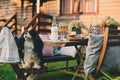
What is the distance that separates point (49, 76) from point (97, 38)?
2858 mm

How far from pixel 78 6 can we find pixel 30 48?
8.49m

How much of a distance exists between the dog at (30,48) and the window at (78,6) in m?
7.66

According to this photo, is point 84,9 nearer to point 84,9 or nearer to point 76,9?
point 84,9

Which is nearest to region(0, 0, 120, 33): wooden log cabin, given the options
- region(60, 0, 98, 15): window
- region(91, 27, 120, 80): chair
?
region(60, 0, 98, 15): window

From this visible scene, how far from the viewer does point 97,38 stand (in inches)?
190

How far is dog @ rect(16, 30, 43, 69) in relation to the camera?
5.66 meters

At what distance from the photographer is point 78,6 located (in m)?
14.0

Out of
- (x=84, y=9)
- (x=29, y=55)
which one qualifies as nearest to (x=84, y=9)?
(x=84, y=9)

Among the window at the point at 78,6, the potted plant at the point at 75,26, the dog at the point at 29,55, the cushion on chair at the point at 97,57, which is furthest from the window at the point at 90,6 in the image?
the cushion on chair at the point at 97,57

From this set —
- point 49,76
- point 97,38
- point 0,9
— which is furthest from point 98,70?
point 0,9

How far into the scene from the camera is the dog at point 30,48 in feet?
18.6

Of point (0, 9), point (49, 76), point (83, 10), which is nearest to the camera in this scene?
point (49, 76)

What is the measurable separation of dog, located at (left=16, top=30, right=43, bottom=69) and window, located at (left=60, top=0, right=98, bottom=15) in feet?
25.1

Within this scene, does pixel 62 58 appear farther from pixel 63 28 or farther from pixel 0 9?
pixel 0 9
